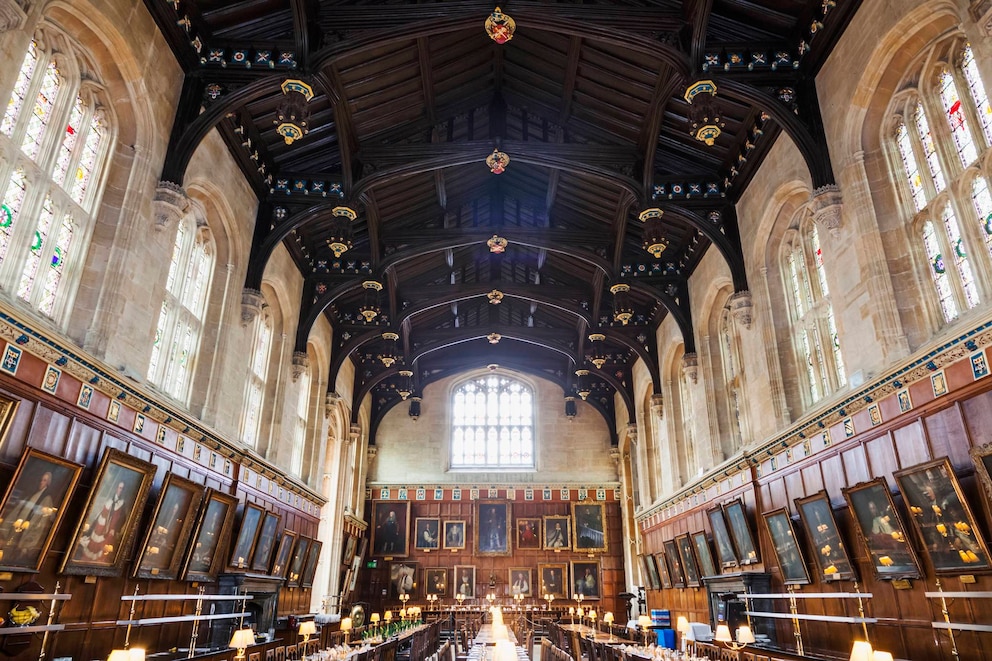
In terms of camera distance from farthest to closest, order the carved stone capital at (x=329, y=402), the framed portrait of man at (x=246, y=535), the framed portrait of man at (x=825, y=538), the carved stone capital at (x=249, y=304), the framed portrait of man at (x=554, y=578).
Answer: the framed portrait of man at (x=554, y=578) → the carved stone capital at (x=329, y=402) → the carved stone capital at (x=249, y=304) → the framed portrait of man at (x=246, y=535) → the framed portrait of man at (x=825, y=538)

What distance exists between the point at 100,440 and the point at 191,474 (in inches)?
94.5

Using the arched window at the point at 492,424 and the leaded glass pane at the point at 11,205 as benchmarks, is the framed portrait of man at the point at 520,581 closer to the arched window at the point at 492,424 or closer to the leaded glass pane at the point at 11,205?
the arched window at the point at 492,424

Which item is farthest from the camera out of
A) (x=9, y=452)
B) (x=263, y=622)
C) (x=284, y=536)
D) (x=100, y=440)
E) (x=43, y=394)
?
(x=284, y=536)

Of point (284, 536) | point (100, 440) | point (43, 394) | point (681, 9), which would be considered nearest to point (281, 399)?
point (284, 536)

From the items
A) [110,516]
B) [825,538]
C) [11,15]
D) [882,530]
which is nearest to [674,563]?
[825,538]

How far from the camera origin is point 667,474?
733 inches

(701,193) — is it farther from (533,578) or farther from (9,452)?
(533,578)

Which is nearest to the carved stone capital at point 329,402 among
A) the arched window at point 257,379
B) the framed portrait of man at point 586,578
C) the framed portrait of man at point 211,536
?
the arched window at point 257,379

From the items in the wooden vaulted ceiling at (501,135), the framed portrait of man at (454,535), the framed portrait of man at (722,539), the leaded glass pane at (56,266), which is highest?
the wooden vaulted ceiling at (501,135)

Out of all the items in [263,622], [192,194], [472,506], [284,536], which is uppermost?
[192,194]

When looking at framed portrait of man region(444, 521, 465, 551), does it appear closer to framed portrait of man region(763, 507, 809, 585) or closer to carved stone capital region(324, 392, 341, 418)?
carved stone capital region(324, 392, 341, 418)

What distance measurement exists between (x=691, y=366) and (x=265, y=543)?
9784 millimetres

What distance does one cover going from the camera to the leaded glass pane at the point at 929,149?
810cm

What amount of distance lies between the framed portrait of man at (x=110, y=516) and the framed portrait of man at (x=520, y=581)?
16.4 m
